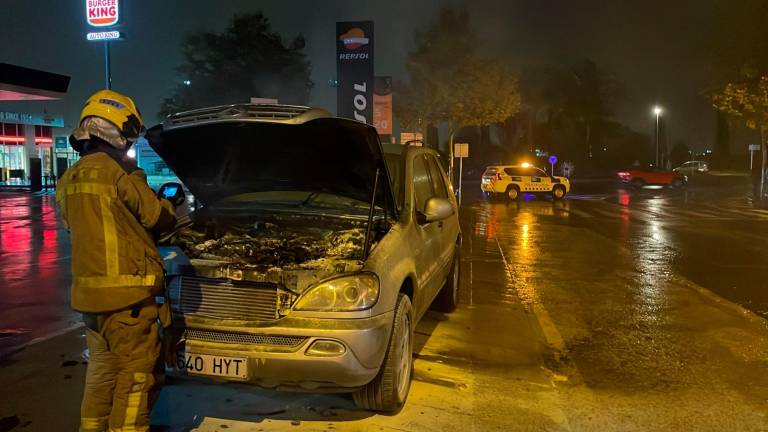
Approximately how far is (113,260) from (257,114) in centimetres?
150

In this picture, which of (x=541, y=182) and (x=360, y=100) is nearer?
(x=360, y=100)

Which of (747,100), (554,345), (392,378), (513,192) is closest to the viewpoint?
(392,378)

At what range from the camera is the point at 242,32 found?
47500mm

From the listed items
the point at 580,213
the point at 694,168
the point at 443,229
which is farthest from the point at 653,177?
the point at 443,229

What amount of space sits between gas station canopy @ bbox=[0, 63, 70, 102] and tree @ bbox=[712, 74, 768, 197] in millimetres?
27182

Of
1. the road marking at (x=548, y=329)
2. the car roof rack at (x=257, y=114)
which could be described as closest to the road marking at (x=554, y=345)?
the road marking at (x=548, y=329)

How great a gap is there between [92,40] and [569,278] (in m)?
19.3

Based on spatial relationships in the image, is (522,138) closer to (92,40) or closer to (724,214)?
(724,214)

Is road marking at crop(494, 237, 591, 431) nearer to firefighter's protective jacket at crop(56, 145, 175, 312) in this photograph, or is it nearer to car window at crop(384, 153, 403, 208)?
car window at crop(384, 153, 403, 208)

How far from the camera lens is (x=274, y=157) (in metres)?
4.98

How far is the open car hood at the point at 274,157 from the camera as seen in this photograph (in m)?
4.41

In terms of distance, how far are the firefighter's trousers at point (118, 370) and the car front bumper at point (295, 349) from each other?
52cm

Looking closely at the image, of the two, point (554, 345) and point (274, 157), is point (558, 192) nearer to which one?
point (554, 345)

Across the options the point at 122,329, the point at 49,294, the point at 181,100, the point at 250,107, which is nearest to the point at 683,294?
the point at 250,107
